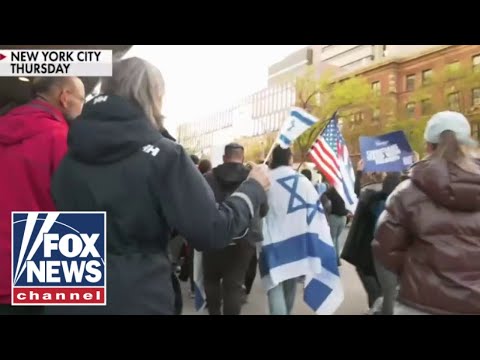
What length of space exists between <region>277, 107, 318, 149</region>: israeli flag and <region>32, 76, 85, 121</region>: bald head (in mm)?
1493

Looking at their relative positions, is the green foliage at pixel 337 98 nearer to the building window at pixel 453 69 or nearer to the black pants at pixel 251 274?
the building window at pixel 453 69

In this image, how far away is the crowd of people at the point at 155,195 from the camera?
220 centimetres

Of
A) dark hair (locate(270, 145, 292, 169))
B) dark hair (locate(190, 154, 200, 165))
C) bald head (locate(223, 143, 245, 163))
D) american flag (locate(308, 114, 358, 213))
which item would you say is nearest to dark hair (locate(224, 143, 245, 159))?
bald head (locate(223, 143, 245, 163))

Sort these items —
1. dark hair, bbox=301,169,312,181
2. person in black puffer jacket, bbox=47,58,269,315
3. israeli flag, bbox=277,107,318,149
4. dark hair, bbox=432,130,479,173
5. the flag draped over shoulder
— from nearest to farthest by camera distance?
person in black puffer jacket, bbox=47,58,269,315
dark hair, bbox=432,130,479,173
israeli flag, bbox=277,107,318,149
the flag draped over shoulder
dark hair, bbox=301,169,312,181

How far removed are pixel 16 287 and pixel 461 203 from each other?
2.33 m

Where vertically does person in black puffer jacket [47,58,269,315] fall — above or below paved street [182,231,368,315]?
above

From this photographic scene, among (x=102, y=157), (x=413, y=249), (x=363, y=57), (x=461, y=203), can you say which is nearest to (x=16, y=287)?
(x=102, y=157)

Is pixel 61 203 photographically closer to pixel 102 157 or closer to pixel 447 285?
pixel 102 157

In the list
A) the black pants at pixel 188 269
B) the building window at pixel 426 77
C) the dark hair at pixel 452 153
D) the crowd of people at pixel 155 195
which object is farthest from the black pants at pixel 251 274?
the dark hair at pixel 452 153

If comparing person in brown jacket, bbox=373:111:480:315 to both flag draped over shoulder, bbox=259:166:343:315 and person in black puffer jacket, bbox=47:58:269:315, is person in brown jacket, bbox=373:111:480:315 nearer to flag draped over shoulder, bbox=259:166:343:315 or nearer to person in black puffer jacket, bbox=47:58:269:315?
person in black puffer jacket, bbox=47:58:269:315

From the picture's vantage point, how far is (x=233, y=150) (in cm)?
421

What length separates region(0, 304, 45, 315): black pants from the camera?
298 cm

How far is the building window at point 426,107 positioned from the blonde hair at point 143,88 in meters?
2.20
